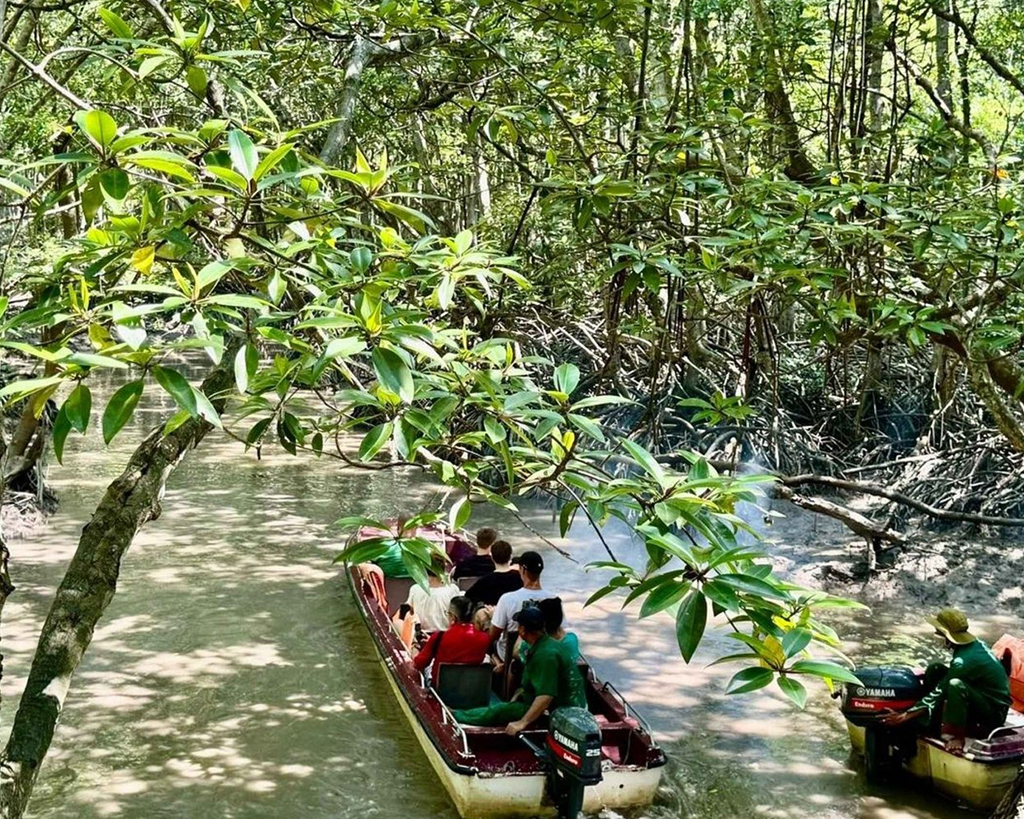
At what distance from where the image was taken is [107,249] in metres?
2.26

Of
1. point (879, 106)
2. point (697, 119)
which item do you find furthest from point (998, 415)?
point (879, 106)

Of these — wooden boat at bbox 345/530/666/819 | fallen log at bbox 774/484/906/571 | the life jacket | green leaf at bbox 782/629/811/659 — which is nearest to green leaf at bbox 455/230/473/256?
green leaf at bbox 782/629/811/659

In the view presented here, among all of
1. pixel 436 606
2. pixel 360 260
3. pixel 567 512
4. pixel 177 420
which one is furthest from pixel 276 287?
pixel 436 606

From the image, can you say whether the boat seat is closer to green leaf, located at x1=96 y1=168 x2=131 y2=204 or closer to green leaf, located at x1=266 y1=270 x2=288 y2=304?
green leaf, located at x1=266 y1=270 x2=288 y2=304

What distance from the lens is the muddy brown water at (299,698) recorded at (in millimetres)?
6238

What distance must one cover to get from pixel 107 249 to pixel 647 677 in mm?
6725

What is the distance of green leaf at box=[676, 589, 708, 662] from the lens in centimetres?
178

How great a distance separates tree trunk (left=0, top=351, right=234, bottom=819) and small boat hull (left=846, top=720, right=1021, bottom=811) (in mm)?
4855

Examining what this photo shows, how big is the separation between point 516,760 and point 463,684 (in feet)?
2.51

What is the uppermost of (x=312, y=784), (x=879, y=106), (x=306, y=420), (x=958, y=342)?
(x=879, y=106)

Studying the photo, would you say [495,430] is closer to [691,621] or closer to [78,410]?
[691,621]

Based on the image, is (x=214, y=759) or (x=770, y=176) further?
(x=214, y=759)

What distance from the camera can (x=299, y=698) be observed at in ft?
24.9

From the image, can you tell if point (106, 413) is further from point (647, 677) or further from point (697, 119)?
point (647, 677)
